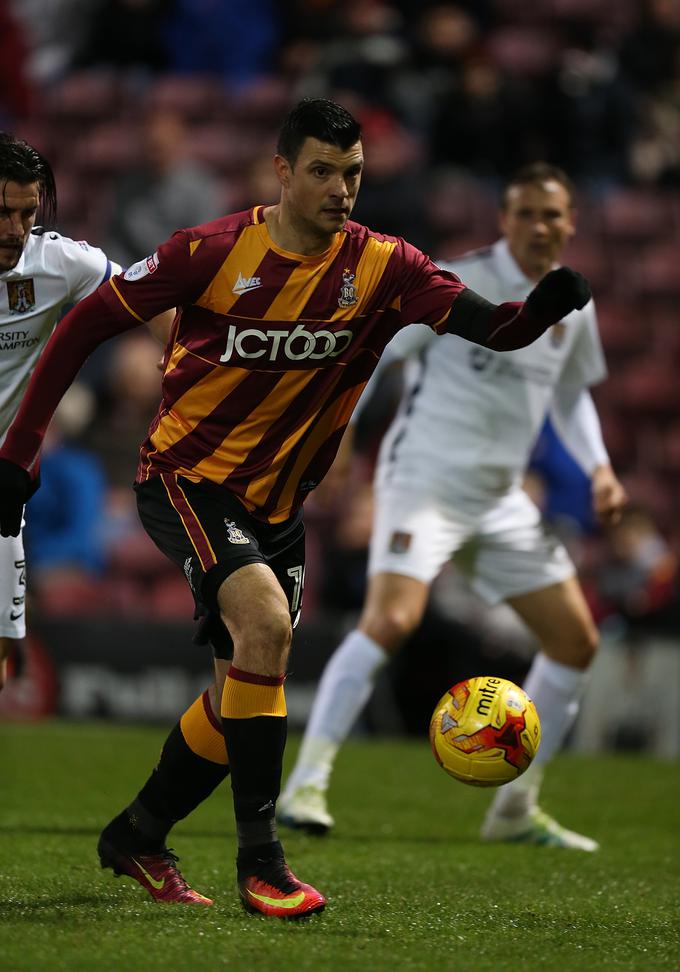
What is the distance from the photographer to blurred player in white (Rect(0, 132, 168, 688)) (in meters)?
4.87

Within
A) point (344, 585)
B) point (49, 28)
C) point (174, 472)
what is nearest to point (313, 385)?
point (174, 472)

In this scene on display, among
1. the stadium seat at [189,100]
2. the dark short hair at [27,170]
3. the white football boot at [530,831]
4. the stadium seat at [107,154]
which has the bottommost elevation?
the white football boot at [530,831]

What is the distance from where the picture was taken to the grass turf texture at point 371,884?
3975 mm

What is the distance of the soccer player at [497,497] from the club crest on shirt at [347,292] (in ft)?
7.35

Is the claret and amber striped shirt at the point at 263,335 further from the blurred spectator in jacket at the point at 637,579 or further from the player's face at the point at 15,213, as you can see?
the blurred spectator in jacket at the point at 637,579

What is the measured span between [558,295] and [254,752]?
59.8 inches

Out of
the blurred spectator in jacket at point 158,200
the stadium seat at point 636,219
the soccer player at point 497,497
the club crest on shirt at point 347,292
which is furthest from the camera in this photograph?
the stadium seat at point 636,219

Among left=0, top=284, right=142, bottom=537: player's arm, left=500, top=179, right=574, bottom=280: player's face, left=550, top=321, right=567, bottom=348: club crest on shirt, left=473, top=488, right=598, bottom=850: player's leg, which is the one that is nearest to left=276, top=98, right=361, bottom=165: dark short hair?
left=0, top=284, right=142, bottom=537: player's arm

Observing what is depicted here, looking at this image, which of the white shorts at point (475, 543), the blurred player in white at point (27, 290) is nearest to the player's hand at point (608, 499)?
the white shorts at point (475, 543)

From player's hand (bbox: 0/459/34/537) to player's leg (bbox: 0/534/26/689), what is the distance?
50 cm

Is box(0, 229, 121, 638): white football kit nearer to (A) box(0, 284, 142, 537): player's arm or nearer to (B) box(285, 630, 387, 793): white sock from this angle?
(A) box(0, 284, 142, 537): player's arm

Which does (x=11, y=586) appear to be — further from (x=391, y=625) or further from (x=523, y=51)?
(x=523, y=51)

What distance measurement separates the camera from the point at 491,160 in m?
14.2

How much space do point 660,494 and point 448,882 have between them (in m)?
7.82
